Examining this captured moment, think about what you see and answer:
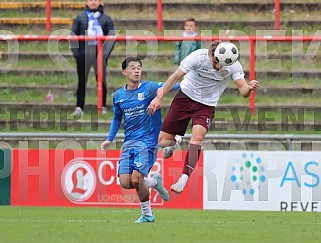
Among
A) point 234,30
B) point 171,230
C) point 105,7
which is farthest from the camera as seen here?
Answer: point 105,7

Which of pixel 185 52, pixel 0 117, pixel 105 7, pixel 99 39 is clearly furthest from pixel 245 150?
pixel 105 7

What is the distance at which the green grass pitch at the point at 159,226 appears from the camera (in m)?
10.7

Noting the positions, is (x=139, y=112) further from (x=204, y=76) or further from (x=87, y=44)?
(x=87, y=44)

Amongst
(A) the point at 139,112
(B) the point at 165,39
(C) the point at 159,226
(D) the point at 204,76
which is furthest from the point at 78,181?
(C) the point at 159,226

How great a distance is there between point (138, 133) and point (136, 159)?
368mm

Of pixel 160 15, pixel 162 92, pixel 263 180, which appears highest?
pixel 160 15

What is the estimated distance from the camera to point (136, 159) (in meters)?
12.7

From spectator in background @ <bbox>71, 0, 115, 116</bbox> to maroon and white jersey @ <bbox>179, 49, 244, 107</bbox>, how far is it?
14.8 feet

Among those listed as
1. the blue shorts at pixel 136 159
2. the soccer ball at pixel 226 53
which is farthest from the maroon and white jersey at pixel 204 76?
the blue shorts at pixel 136 159

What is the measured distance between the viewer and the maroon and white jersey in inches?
510

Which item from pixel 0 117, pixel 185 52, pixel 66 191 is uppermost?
pixel 185 52

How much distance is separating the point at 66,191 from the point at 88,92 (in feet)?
8.42

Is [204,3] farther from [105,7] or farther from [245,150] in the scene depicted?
[245,150]

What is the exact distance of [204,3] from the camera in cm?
2091
